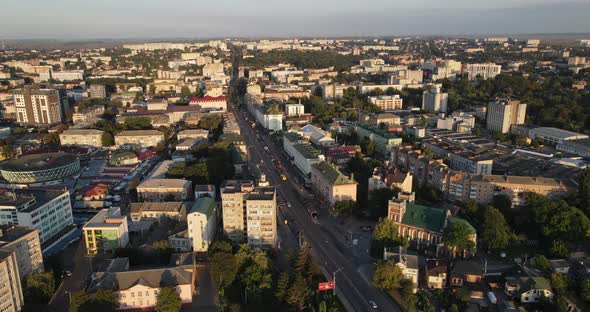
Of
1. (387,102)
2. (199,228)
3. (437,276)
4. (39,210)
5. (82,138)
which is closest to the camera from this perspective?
(437,276)

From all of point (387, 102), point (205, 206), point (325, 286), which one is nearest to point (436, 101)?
point (387, 102)

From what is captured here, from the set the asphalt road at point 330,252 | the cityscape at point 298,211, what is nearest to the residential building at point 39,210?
the cityscape at point 298,211

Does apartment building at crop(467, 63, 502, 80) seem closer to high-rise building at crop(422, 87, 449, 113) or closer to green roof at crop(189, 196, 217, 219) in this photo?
high-rise building at crop(422, 87, 449, 113)

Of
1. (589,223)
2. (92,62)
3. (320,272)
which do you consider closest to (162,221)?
(320,272)

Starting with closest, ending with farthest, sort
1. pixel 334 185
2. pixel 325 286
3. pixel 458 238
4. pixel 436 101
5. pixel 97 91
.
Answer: pixel 325 286 < pixel 458 238 < pixel 334 185 < pixel 436 101 < pixel 97 91

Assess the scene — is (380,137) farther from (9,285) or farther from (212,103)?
(9,285)
